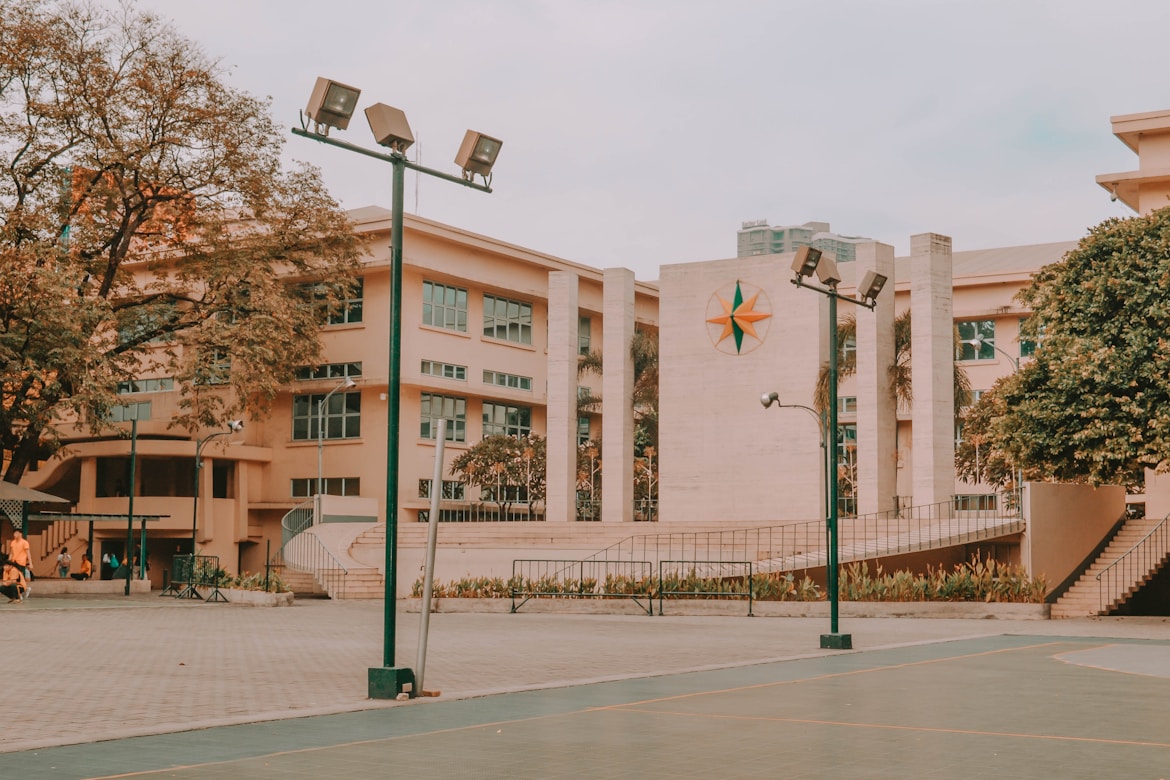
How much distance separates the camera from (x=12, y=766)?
8484mm

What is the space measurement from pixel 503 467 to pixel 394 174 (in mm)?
41918

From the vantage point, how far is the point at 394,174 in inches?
522

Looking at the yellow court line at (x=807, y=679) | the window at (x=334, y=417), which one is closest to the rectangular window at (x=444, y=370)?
the window at (x=334, y=417)

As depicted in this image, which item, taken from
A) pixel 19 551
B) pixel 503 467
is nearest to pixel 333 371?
pixel 503 467

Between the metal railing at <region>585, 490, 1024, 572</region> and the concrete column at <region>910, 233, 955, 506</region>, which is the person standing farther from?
the concrete column at <region>910, 233, 955, 506</region>

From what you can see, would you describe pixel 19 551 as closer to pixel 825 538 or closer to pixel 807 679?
pixel 825 538

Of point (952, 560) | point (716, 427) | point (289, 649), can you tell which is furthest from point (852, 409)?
point (289, 649)

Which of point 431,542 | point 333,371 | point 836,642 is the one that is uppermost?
point 333,371

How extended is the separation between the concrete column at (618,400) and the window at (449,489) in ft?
42.7

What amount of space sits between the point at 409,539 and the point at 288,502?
483 inches

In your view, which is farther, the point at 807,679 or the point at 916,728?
the point at 807,679

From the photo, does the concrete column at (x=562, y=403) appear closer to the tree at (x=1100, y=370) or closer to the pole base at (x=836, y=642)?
the tree at (x=1100, y=370)

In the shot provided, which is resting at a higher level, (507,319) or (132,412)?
(507,319)

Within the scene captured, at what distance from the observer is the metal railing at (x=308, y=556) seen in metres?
40.5
